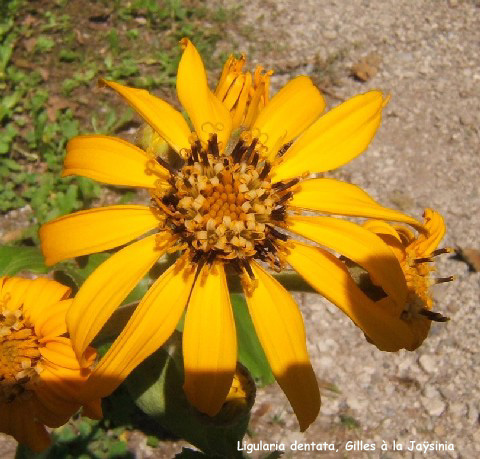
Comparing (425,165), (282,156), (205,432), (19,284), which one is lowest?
(425,165)

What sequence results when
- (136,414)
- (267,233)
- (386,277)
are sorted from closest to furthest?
(386,277)
(267,233)
(136,414)

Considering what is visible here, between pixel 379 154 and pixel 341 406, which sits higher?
pixel 379 154

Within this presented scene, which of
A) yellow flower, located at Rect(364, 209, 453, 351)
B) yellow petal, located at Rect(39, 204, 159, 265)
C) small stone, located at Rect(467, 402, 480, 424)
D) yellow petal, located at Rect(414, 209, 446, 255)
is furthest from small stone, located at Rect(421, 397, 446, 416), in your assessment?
yellow petal, located at Rect(39, 204, 159, 265)

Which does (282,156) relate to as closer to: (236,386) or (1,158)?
(236,386)

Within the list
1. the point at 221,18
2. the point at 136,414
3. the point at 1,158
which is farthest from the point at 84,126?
the point at 136,414

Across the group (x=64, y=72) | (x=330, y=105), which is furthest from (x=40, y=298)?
(x=330, y=105)

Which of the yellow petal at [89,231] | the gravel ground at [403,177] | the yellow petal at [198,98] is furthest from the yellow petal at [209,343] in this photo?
the gravel ground at [403,177]

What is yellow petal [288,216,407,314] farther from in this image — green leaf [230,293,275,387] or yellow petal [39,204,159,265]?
green leaf [230,293,275,387]

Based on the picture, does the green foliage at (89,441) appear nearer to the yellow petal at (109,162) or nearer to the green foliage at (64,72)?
the green foliage at (64,72)

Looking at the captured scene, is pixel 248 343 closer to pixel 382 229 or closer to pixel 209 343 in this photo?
pixel 382 229
